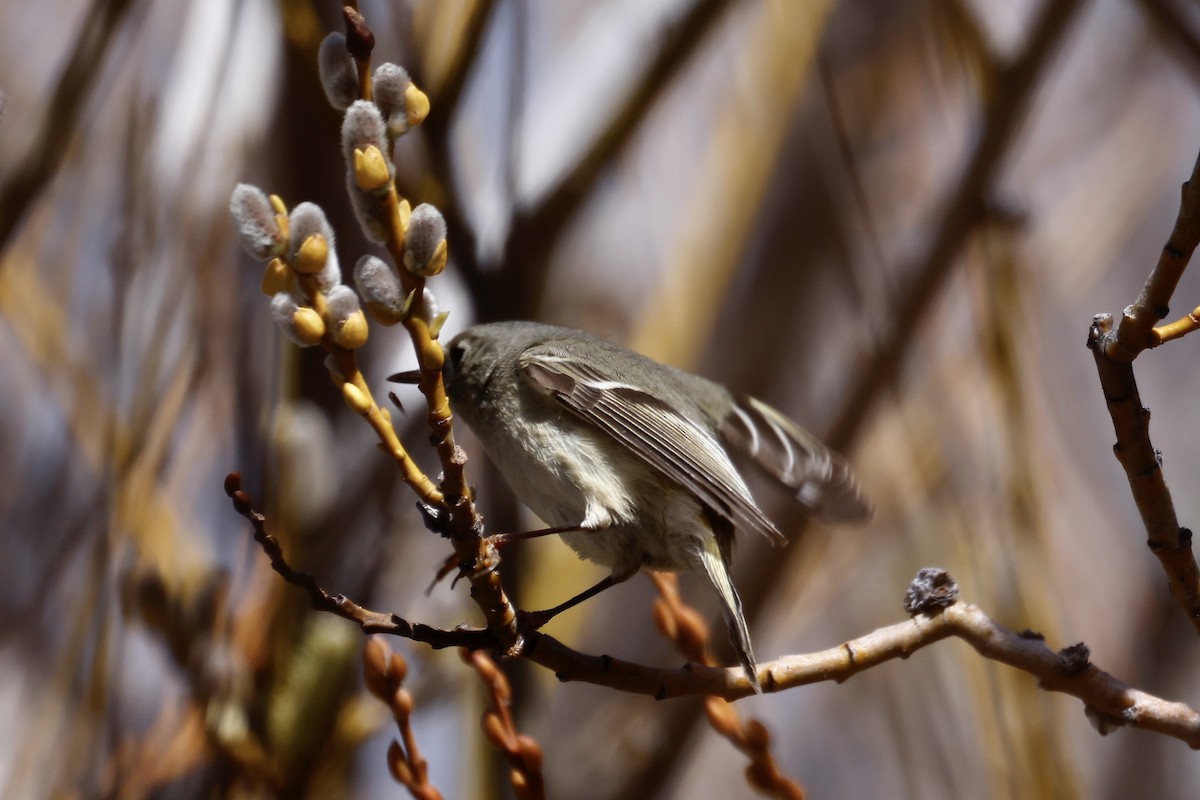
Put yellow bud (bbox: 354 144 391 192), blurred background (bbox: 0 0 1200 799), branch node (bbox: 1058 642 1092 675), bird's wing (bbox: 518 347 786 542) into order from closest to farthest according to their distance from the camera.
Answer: yellow bud (bbox: 354 144 391 192)
branch node (bbox: 1058 642 1092 675)
bird's wing (bbox: 518 347 786 542)
blurred background (bbox: 0 0 1200 799)

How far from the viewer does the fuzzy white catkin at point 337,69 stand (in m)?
0.62

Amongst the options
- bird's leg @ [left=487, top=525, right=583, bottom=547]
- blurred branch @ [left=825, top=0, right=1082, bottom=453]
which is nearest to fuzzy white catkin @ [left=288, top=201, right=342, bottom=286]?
bird's leg @ [left=487, top=525, right=583, bottom=547]

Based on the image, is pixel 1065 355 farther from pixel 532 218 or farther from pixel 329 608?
pixel 329 608

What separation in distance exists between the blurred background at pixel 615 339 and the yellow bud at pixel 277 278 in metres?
0.96

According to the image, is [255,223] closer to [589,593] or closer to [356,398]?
[356,398]

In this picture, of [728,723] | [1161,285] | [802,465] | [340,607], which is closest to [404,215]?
[340,607]

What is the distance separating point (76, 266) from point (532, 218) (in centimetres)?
97

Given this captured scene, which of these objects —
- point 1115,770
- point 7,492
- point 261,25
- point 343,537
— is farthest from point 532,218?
point 1115,770

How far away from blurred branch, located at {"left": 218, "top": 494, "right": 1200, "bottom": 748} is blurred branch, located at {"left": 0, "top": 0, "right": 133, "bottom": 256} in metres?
1.09

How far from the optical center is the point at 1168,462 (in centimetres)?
219

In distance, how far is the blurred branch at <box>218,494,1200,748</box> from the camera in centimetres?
90

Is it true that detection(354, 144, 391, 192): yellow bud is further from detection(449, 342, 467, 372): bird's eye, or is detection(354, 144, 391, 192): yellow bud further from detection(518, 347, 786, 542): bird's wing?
detection(449, 342, 467, 372): bird's eye

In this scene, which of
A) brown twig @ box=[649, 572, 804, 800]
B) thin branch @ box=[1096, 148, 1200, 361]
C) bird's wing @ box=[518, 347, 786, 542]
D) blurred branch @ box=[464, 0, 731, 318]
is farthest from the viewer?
blurred branch @ box=[464, 0, 731, 318]

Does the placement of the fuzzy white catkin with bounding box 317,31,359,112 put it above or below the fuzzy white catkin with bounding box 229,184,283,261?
above
